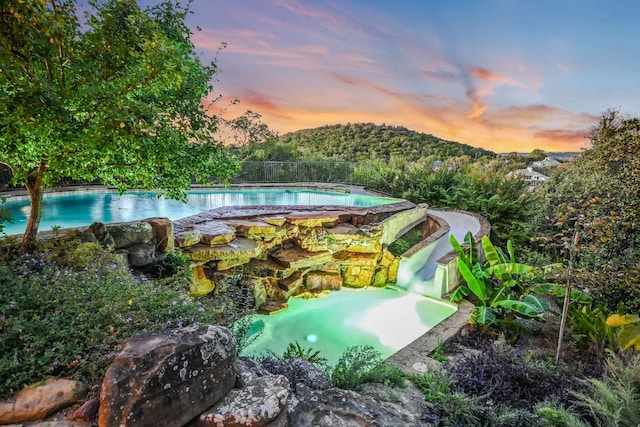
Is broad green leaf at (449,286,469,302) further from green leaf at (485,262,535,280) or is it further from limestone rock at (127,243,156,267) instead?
limestone rock at (127,243,156,267)

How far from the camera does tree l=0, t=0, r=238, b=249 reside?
92.0 inches

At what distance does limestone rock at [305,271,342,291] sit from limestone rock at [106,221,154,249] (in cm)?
343

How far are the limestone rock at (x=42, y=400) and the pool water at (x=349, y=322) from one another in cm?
307

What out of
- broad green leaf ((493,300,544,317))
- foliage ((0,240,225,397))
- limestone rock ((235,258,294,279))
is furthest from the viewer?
limestone rock ((235,258,294,279))

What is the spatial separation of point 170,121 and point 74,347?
3.10m

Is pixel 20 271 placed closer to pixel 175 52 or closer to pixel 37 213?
pixel 37 213

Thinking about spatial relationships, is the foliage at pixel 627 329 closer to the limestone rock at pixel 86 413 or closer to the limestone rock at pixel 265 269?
the limestone rock at pixel 86 413

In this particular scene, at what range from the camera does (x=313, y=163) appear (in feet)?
58.4

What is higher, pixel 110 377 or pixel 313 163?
pixel 313 163

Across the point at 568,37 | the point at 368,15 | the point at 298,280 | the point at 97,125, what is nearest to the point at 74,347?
the point at 97,125

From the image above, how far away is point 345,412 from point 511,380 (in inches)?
77.6

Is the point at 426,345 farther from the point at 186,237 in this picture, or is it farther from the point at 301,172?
the point at 301,172

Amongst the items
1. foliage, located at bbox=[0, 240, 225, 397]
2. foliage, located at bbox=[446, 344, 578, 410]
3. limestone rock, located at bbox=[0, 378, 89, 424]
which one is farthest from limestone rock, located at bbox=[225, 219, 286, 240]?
limestone rock, located at bbox=[0, 378, 89, 424]

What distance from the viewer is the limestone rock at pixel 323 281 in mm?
6936
